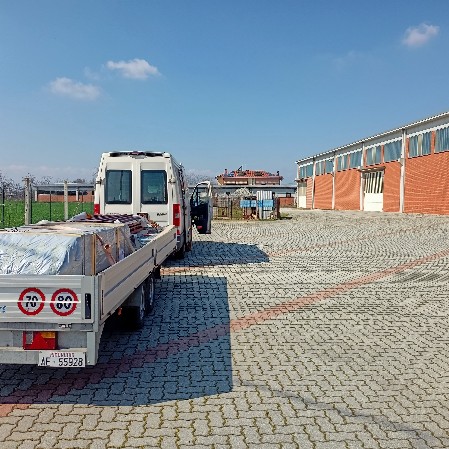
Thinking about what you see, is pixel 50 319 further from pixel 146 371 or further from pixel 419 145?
pixel 419 145

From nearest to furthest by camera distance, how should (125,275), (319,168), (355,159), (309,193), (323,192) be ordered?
(125,275) < (355,159) < (323,192) < (319,168) < (309,193)

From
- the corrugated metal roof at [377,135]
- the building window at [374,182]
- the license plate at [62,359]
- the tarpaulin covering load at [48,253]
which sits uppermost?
the corrugated metal roof at [377,135]

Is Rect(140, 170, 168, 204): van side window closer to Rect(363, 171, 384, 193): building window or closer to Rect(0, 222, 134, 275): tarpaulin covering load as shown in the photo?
Rect(0, 222, 134, 275): tarpaulin covering load

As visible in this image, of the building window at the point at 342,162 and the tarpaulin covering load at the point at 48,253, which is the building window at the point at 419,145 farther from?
the tarpaulin covering load at the point at 48,253

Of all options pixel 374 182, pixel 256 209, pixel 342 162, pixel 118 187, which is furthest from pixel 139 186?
pixel 342 162

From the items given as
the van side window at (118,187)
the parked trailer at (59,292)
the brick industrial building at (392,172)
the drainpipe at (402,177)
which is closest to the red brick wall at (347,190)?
the brick industrial building at (392,172)

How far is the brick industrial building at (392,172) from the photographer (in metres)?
34.4

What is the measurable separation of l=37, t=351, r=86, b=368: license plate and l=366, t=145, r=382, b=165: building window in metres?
44.0

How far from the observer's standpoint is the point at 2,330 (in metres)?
4.16

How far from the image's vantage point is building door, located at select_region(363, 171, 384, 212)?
144 ft

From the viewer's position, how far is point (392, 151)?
42.1m

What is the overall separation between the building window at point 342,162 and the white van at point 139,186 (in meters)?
44.1

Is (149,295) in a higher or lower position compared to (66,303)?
lower

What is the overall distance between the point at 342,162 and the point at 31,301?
53002 mm
